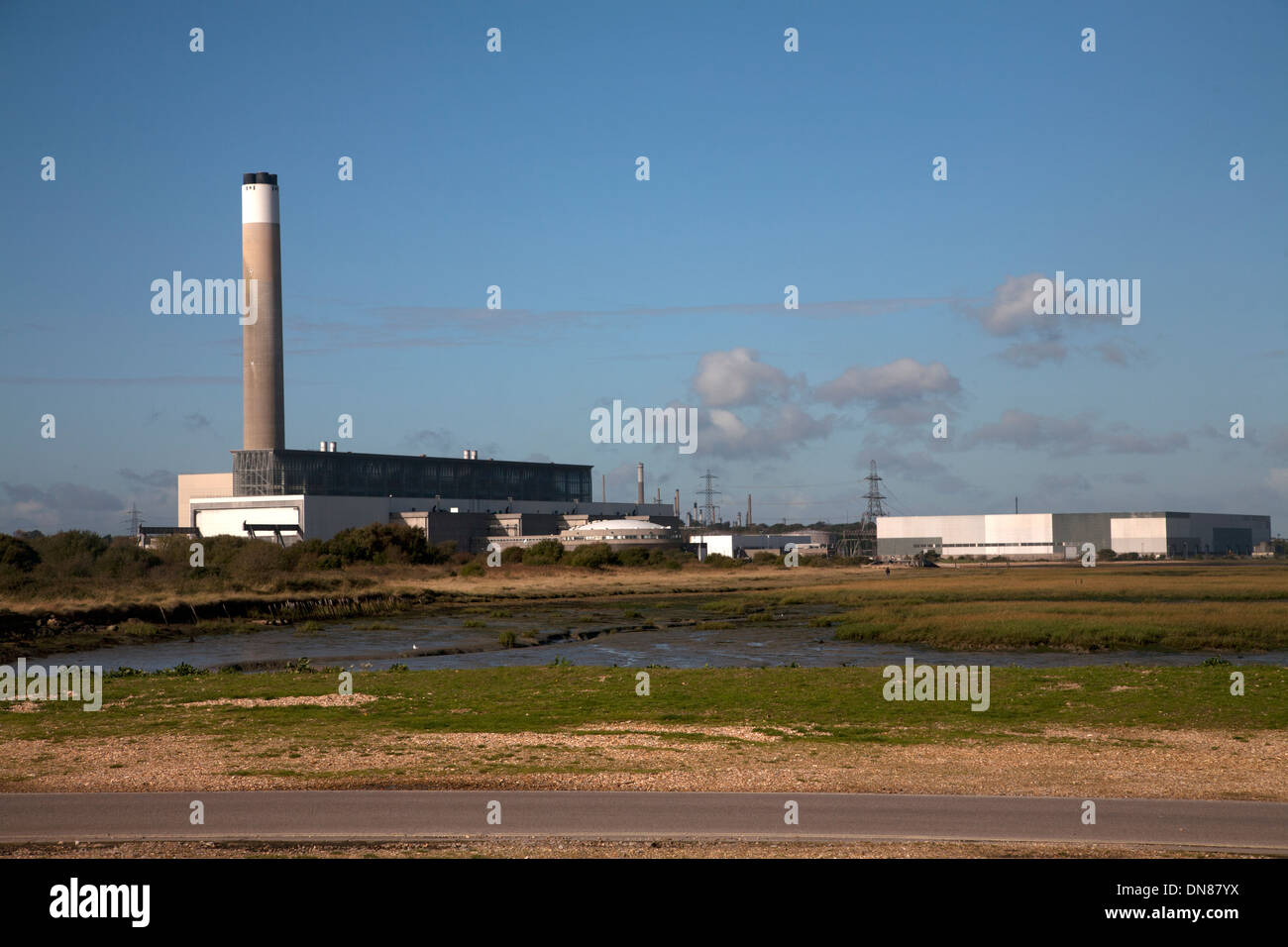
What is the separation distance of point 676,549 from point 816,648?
101 metres

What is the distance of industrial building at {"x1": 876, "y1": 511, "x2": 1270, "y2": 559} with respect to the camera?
168 meters

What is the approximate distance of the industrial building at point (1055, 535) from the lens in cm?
16762

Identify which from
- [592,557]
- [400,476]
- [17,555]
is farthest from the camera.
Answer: [400,476]

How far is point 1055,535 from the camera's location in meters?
169

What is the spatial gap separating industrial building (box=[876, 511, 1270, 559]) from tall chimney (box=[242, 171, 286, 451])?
3894 inches

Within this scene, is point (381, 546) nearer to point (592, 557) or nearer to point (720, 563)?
point (592, 557)

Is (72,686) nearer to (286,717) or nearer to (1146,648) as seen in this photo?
(286,717)

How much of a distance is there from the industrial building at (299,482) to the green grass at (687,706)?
101 m

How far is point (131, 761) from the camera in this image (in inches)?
672

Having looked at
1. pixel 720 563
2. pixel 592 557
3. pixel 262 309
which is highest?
pixel 262 309

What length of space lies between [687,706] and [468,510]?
436 feet

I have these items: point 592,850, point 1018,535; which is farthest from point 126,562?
point 1018,535

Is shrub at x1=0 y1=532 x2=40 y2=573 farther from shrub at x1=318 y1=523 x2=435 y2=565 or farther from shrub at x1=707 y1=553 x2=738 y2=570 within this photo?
shrub at x1=707 y1=553 x2=738 y2=570

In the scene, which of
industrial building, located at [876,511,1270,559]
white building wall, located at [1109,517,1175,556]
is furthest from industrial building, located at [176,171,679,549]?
white building wall, located at [1109,517,1175,556]
